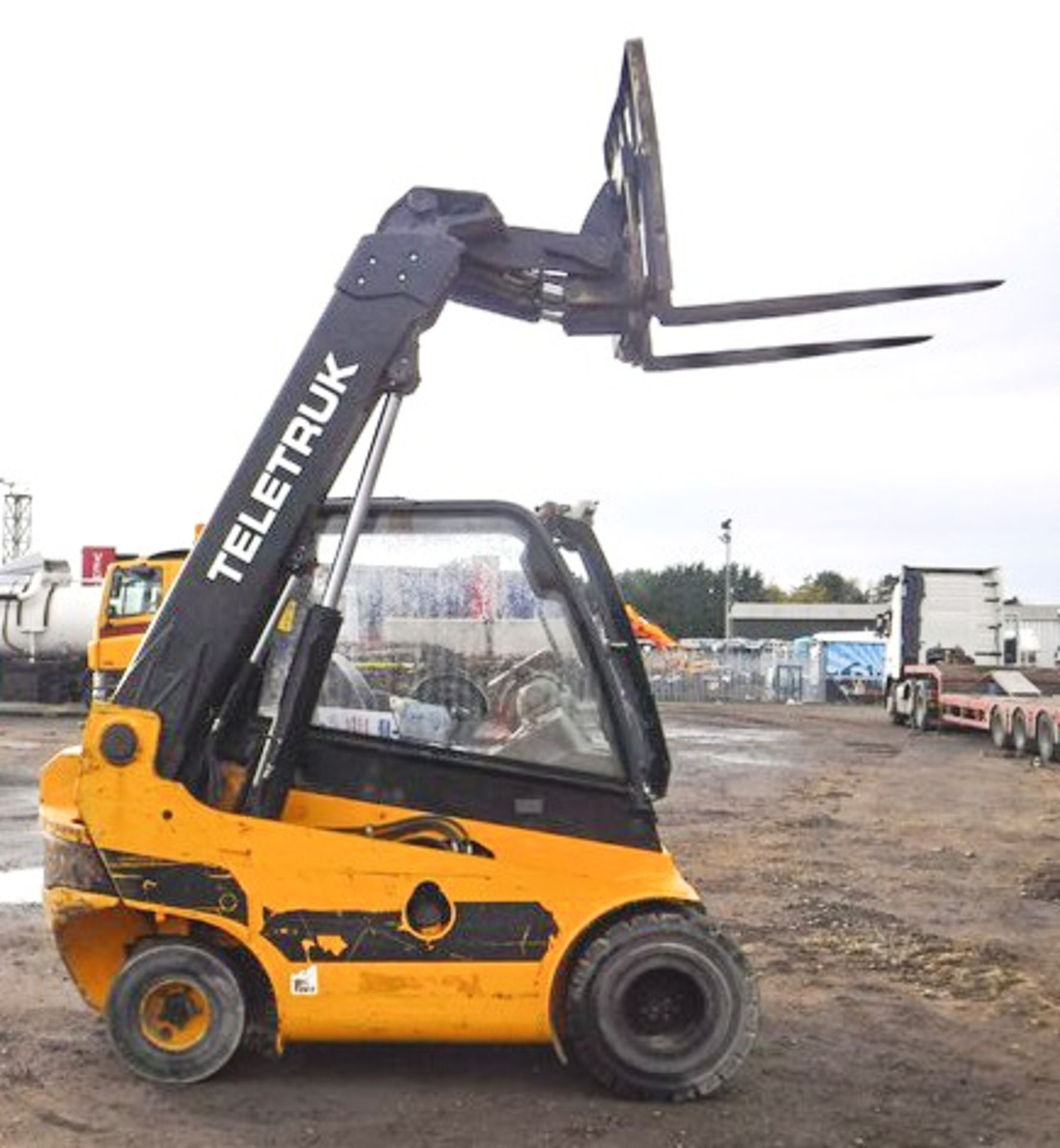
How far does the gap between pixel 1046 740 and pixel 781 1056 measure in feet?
58.1

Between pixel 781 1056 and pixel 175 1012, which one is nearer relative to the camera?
pixel 175 1012

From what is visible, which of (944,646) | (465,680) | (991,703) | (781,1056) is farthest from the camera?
(944,646)

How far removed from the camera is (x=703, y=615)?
10000 cm

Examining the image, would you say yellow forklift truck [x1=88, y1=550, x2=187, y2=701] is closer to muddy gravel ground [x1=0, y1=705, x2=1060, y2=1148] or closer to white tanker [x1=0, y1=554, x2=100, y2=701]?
white tanker [x1=0, y1=554, x2=100, y2=701]

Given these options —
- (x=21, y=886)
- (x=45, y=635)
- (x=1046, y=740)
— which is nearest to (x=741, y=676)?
(x=45, y=635)

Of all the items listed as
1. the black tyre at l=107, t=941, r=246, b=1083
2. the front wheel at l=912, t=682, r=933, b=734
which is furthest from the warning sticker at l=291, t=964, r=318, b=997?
the front wheel at l=912, t=682, r=933, b=734

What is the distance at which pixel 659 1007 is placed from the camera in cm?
537

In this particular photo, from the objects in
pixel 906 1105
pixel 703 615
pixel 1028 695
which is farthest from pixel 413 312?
pixel 703 615

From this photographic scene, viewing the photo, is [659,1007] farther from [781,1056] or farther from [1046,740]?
[1046,740]

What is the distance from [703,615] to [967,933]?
9169 cm

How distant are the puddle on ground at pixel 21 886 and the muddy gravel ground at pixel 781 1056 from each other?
0.31 meters

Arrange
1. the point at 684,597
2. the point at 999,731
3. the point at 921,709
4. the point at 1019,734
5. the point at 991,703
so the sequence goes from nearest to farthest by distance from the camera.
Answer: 1. the point at 1019,734
2. the point at 999,731
3. the point at 991,703
4. the point at 921,709
5. the point at 684,597

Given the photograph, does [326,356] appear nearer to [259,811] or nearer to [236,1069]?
[259,811]

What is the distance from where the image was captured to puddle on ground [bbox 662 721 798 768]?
21.7 metres
